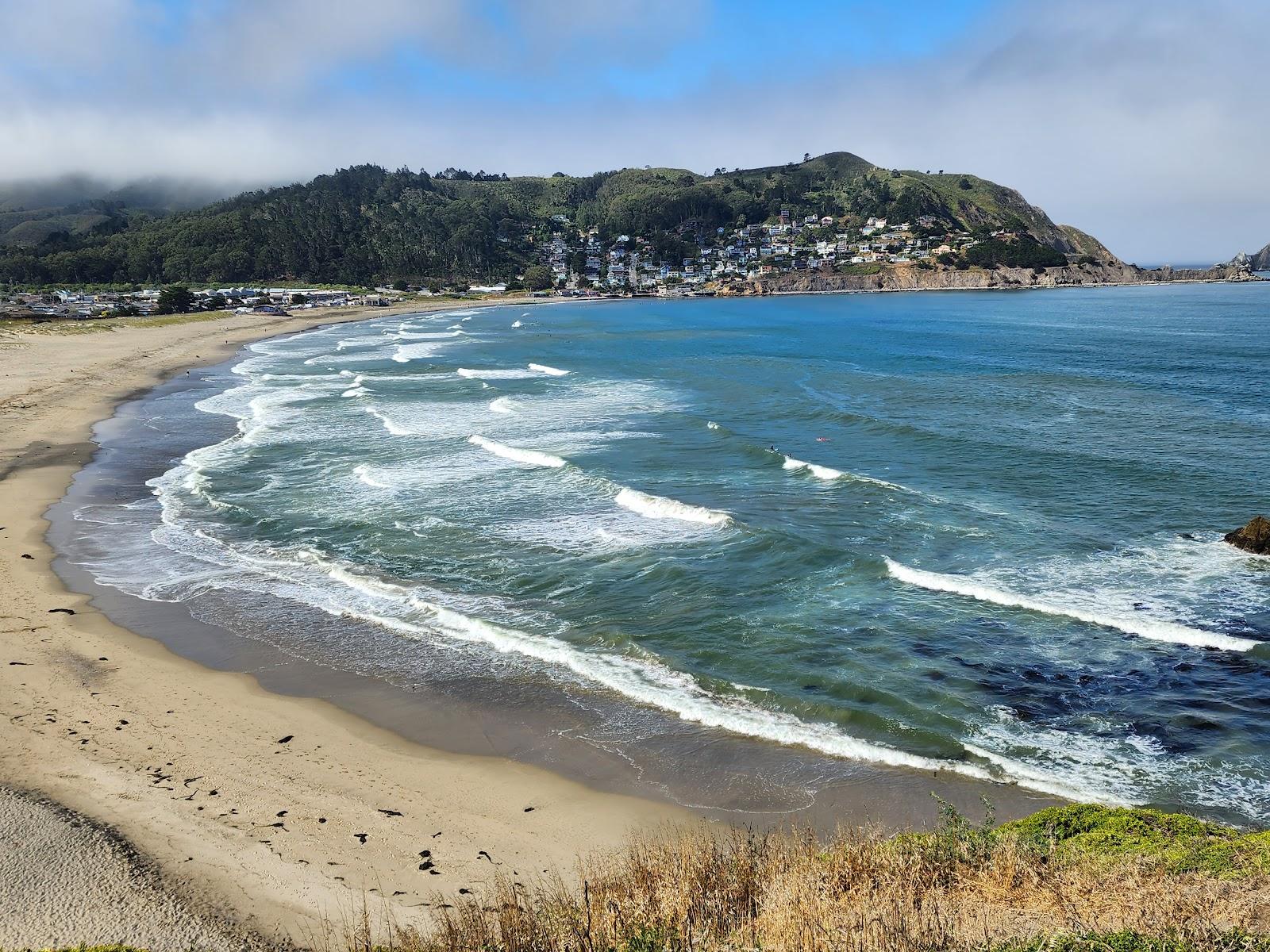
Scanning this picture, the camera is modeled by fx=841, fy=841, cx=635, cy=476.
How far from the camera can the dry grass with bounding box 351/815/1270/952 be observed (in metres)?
6.81

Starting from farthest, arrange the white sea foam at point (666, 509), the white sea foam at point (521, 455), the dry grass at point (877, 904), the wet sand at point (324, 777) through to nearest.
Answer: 1. the white sea foam at point (521, 455)
2. the white sea foam at point (666, 509)
3. the wet sand at point (324, 777)
4. the dry grass at point (877, 904)

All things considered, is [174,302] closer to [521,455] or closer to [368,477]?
[368,477]

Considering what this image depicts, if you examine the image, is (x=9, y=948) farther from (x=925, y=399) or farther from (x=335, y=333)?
(x=335, y=333)

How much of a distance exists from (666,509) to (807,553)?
5.23m

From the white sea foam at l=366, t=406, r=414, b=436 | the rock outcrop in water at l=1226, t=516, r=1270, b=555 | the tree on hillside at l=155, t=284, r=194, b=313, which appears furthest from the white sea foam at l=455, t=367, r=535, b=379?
the tree on hillside at l=155, t=284, r=194, b=313

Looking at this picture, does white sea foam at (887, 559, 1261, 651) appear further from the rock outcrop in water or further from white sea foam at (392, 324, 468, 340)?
white sea foam at (392, 324, 468, 340)

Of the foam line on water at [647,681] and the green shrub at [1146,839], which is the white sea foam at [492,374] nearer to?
the foam line on water at [647,681]

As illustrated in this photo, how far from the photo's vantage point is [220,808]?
1150cm

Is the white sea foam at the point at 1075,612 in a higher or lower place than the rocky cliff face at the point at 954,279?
lower

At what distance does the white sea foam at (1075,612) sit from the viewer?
16.4 meters

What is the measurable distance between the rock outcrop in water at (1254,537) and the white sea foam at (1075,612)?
6.02m

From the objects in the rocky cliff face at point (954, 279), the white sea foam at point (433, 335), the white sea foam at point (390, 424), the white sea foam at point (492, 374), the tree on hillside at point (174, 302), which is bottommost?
the white sea foam at point (390, 424)

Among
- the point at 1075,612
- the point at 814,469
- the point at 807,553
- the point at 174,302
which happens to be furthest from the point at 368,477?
the point at 174,302

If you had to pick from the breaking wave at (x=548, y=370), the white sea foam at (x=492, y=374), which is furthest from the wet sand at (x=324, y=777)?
the breaking wave at (x=548, y=370)
